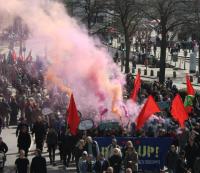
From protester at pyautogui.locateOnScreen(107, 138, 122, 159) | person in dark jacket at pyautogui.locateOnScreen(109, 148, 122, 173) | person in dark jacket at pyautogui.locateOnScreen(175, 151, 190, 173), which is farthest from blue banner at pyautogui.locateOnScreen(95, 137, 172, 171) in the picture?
person in dark jacket at pyautogui.locateOnScreen(109, 148, 122, 173)

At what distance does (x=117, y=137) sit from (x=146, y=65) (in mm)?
30364

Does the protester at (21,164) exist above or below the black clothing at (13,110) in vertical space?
below

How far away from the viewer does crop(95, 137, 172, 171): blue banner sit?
1781cm

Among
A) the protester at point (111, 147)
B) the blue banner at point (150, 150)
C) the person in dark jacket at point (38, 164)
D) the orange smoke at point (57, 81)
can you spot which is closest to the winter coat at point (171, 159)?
the blue banner at point (150, 150)

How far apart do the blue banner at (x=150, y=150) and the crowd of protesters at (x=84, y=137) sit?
0.83 feet

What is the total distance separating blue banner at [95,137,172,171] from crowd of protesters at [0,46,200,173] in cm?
25

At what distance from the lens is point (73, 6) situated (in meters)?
44.4

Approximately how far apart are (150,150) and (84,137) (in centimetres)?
184

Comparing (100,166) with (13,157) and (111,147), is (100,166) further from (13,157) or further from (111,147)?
(13,157)

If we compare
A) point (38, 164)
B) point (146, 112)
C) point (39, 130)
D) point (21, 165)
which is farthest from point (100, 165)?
point (39, 130)

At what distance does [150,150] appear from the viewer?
58.7 feet

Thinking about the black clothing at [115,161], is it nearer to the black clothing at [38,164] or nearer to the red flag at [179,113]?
the black clothing at [38,164]

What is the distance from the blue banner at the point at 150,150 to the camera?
17.8 metres

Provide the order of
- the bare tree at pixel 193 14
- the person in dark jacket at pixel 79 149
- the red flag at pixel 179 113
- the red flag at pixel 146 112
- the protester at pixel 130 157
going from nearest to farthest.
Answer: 1. the protester at pixel 130 157
2. the person in dark jacket at pixel 79 149
3. the red flag at pixel 146 112
4. the red flag at pixel 179 113
5. the bare tree at pixel 193 14
